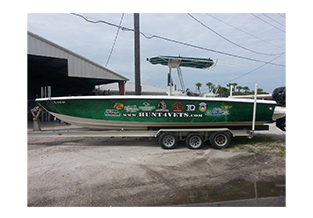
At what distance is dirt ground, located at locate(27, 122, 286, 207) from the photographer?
128 inches

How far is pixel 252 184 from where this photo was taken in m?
3.75

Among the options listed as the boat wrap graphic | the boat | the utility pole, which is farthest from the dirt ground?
the utility pole

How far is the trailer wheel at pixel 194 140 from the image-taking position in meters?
5.96

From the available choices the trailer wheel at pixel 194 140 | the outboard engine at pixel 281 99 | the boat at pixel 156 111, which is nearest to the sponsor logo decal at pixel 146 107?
the boat at pixel 156 111

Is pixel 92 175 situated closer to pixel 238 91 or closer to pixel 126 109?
pixel 126 109

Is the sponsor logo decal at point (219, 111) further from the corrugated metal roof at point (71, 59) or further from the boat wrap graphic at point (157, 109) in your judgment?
the corrugated metal roof at point (71, 59)

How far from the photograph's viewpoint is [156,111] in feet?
19.5

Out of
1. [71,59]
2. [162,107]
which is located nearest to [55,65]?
[71,59]

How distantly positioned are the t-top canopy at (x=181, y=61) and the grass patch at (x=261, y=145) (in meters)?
3.06

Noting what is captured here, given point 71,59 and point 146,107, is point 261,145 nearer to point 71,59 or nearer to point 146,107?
point 146,107

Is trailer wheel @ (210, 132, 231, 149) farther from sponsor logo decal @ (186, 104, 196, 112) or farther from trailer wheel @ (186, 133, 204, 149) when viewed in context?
sponsor logo decal @ (186, 104, 196, 112)

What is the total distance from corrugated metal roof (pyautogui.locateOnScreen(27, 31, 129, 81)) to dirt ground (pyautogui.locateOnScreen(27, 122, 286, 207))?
5864 millimetres

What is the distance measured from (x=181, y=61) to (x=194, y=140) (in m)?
3.03

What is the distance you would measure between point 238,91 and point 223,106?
37.6 m
